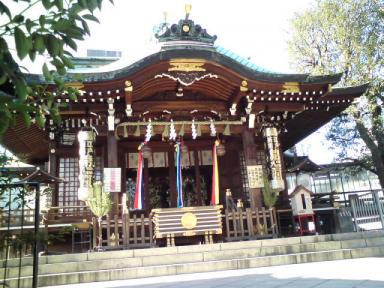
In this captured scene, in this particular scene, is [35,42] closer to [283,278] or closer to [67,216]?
[283,278]

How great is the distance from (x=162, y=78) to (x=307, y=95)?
4678 millimetres

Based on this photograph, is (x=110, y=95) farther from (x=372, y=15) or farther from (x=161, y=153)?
(x=372, y=15)

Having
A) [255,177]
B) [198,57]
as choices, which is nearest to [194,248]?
[255,177]

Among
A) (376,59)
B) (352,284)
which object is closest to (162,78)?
(352,284)

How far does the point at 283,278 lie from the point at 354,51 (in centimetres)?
1237

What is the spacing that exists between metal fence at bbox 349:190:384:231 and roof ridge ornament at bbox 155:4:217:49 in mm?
6372

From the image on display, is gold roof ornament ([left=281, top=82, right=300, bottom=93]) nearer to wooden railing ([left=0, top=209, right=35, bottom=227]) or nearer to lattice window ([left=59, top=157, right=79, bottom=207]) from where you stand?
lattice window ([left=59, top=157, right=79, bottom=207])

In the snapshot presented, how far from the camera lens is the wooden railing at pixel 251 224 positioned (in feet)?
31.9

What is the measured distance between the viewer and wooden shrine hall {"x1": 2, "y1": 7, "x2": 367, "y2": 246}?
10211mm

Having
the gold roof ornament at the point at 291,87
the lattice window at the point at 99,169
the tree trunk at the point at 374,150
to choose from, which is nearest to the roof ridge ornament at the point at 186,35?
the gold roof ornament at the point at 291,87

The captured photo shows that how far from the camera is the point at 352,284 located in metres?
4.88

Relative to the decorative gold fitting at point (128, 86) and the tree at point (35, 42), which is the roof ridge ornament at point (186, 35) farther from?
the tree at point (35, 42)

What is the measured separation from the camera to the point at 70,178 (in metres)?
12.2

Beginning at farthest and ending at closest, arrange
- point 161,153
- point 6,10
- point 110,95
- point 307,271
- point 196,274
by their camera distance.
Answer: point 161,153
point 110,95
point 196,274
point 307,271
point 6,10
